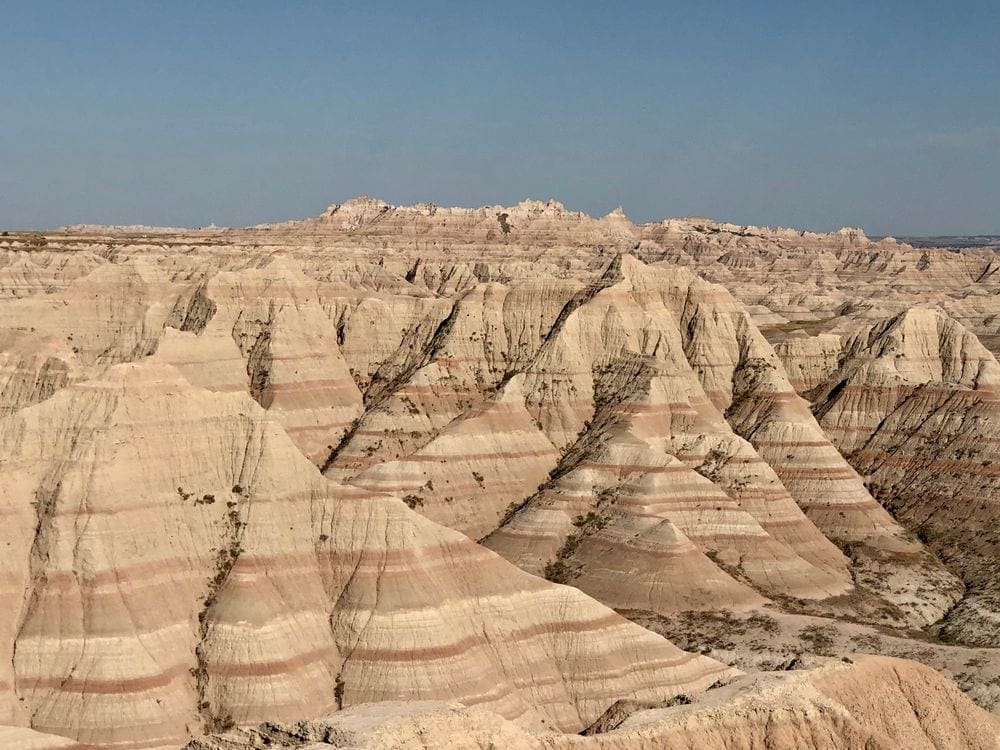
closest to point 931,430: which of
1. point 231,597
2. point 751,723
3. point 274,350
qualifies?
point 274,350

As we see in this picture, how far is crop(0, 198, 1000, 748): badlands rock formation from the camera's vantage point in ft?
164

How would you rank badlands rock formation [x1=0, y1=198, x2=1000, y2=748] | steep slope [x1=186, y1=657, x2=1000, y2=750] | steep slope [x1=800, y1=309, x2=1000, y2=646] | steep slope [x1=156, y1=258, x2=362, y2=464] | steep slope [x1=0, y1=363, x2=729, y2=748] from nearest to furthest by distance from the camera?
steep slope [x1=186, y1=657, x2=1000, y2=750] → badlands rock formation [x1=0, y1=198, x2=1000, y2=748] → steep slope [x1=0, y1=363, x2=729, y2=748] → steep slope [x1=800, y1=309, x2=1000, y2=646] → steep slope [x1=156, y1=258, x2=362, y2=464]

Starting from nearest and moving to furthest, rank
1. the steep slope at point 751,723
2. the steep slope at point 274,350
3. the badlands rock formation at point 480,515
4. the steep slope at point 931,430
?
the steep slope at point 751,723 < the badlands rock formation at point 480,515 < the steep slope at point 931,430 < the steep slope at point 274,350

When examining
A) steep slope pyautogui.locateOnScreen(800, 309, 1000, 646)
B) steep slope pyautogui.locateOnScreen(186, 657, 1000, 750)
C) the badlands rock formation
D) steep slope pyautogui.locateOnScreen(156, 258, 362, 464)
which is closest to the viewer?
steep slope pyautogui.locateOnScreen(186, 657, 1000, 750)

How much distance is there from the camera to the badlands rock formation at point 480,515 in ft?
164

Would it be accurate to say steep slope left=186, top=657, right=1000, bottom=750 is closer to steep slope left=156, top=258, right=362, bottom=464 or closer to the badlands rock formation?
the badlands rock formation

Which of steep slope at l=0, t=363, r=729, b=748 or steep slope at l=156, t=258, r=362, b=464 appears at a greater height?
steep slope at l=156, t=258, r=362, b=464

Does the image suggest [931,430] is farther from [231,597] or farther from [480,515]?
[231,597]

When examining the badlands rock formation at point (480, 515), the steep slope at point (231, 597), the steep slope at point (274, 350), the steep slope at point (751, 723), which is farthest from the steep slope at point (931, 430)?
the steep slope at point (274, 350)

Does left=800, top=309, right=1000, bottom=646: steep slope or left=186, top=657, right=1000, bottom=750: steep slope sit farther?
left=800, top=309, right=1000, bottom=646: steep slope

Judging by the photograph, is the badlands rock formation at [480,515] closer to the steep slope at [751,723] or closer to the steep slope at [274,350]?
the steep slope at [751,723]

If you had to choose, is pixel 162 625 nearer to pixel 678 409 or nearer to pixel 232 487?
pixel 232 487

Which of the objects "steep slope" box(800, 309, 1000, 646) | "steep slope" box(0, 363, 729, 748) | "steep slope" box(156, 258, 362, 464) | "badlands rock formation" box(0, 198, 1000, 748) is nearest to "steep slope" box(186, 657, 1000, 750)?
"badlands rock formation" box(0, 198, 1000, 748)

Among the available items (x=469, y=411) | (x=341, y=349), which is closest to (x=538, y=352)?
(x=469, y=411)
